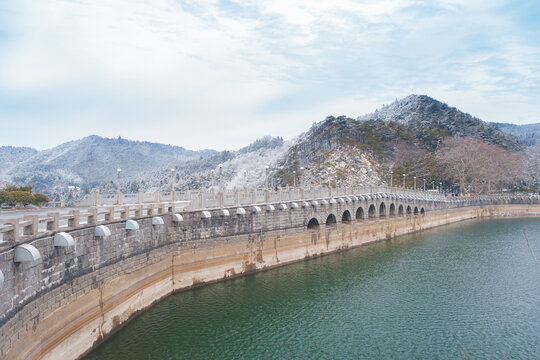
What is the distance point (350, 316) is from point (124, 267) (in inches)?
515

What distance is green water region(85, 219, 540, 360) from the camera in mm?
17641

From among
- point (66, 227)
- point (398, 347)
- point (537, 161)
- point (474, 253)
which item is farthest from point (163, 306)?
point (537, 161)

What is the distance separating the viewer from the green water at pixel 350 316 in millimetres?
17641

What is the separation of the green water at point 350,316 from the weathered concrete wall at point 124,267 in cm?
113

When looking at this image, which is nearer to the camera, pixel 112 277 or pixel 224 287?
pixel 112 277

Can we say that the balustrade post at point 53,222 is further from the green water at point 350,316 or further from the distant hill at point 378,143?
the distant hill at point 378,143

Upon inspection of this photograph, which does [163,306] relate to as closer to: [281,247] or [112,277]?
[112,277]

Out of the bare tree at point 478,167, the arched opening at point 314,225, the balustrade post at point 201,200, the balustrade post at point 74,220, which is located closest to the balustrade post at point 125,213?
the balustrade post at point 74,220

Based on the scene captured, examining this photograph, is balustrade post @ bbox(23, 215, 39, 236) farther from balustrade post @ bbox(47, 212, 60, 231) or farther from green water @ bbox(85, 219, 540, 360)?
green water @ bbox(85, 219, 540, 360)

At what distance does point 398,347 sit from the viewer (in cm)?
1811

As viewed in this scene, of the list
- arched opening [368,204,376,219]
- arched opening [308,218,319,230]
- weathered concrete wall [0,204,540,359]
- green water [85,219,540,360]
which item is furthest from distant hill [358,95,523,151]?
green water [85,219,540,360]

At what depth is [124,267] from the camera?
19.4m

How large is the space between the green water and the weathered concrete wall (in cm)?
113

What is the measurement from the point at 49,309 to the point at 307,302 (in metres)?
15.4
